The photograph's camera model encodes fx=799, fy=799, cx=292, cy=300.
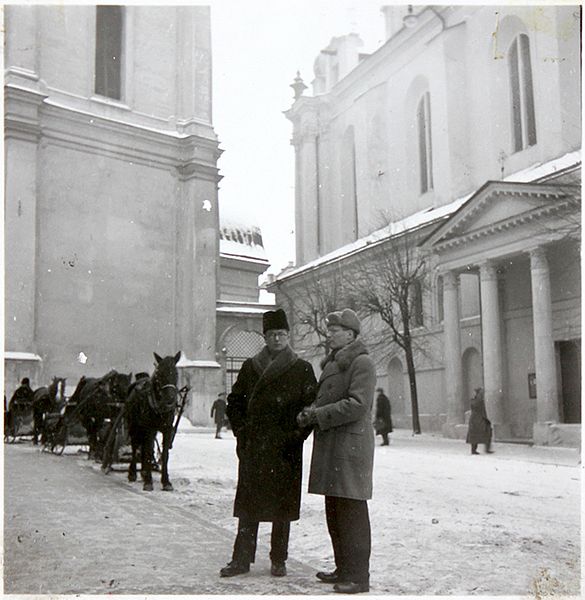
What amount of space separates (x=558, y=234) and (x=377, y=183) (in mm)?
19944

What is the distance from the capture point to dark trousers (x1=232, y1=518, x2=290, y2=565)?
6.03 metres

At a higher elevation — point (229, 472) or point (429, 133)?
point (429, 133)

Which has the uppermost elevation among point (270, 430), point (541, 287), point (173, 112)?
point (173, 112)

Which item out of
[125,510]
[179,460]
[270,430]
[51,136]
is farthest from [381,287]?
[270,430]

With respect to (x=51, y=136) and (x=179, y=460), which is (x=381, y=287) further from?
(x=179, y=460)

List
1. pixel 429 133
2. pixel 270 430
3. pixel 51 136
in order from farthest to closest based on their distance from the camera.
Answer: pixel 429 133 < pixel 51 136 < pixel 270 430

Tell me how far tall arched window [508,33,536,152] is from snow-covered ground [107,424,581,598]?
15.1 m

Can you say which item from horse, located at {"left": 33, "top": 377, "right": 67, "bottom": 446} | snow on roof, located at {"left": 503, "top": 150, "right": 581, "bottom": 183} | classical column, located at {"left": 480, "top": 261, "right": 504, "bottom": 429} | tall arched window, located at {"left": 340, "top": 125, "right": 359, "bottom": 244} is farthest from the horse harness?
tall arched window, located at {"left": 340, "top": 125, "right": 359, "bottom": 244}

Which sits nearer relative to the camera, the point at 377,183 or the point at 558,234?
the point at 558,234

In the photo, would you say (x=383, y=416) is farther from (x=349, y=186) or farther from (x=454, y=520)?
(x=349, y=186)

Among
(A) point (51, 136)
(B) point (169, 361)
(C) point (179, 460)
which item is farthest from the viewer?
(A) point (51, 136)

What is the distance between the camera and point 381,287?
30359 millimetres

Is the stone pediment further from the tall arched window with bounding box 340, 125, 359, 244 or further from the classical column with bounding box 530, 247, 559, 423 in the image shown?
the tall arched window with bounding box 340, 125, 359, 244

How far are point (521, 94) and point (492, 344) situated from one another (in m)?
10.4
